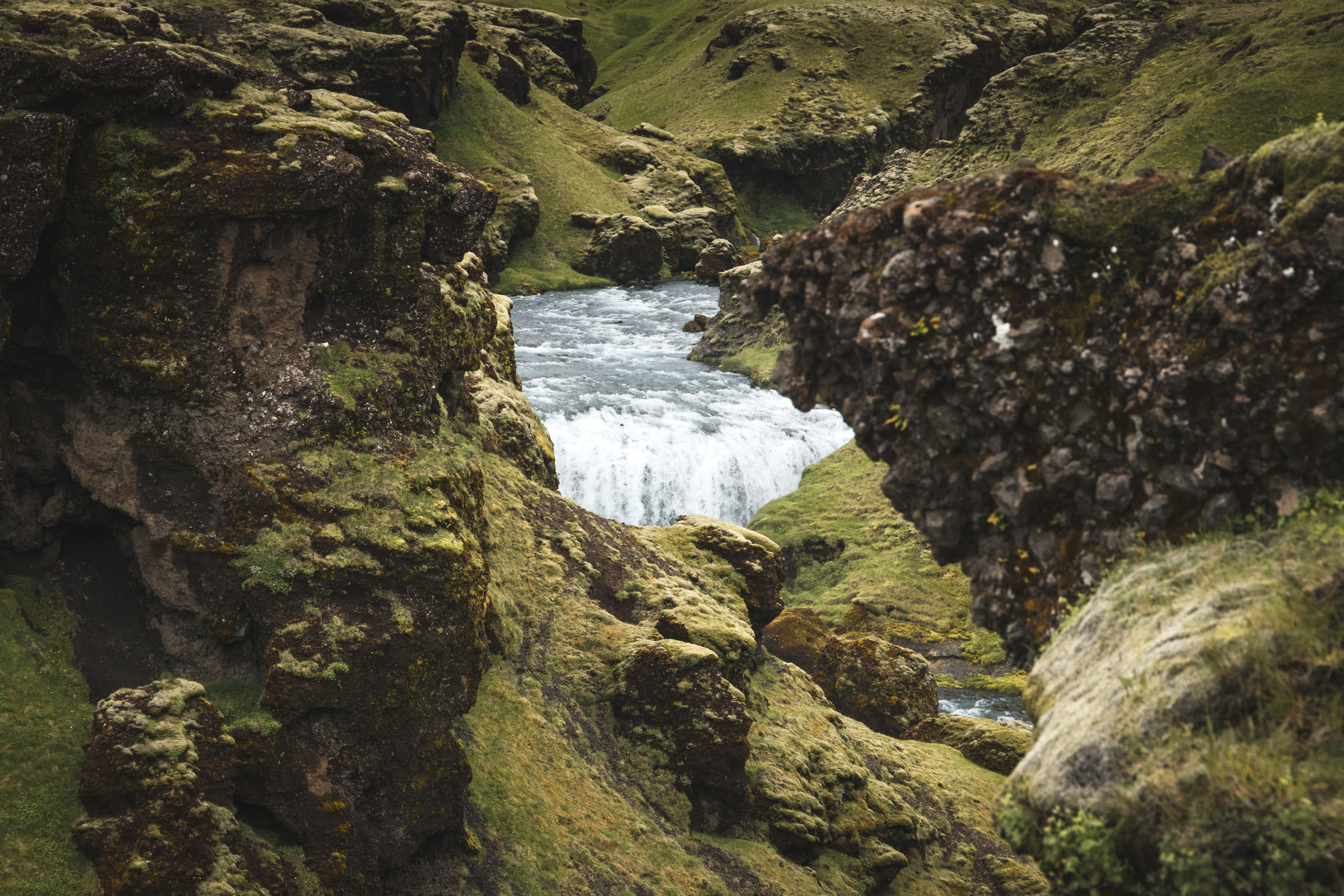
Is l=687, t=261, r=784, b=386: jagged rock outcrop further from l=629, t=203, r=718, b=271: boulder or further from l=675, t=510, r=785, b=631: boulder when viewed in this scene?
l=629, t=203, r=718, b=271: boulder

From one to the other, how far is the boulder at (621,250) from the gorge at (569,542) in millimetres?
54131

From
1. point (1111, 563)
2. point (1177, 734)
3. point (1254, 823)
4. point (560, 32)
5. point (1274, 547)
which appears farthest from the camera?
point (560, 32)

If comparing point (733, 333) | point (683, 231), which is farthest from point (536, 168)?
point (733, 333)

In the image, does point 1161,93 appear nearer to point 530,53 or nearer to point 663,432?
point 663,432

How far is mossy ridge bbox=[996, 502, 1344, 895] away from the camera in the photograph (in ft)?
16.5

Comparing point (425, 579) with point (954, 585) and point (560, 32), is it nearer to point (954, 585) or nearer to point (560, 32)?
point (954, 585)

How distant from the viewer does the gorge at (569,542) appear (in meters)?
6.33

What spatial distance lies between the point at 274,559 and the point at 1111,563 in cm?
879

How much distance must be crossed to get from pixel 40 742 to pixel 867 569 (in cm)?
2377

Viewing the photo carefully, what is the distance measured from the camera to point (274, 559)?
34.7ft

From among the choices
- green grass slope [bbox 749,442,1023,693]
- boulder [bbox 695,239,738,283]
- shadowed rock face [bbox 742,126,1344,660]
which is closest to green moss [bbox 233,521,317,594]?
shadowed rock face [bbox 742,126,1344,660]

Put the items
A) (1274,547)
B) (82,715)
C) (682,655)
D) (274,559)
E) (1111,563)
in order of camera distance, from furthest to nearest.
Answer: (682,655)
(274,559)
(82,715)
(1111,563)
(1274,547)

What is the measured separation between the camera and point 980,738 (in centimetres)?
2073

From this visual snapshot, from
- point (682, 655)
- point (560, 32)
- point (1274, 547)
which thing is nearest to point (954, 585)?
point (682, 655)
